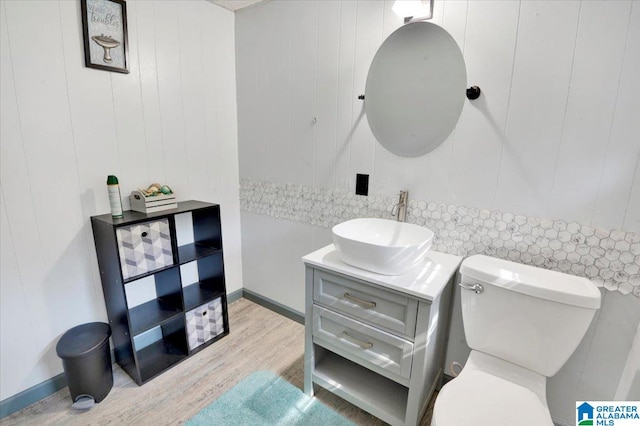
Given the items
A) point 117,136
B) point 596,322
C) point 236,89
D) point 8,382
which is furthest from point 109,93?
point 596,322

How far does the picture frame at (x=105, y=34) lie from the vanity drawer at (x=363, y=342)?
5.52 ft

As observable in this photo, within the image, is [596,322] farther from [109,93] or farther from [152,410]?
[109,93]

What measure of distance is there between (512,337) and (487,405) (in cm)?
31

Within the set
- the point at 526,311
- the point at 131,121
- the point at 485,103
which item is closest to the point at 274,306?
Result: the point at 131,121

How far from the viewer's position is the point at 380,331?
1328 mm

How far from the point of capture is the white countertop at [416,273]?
1.21 meters

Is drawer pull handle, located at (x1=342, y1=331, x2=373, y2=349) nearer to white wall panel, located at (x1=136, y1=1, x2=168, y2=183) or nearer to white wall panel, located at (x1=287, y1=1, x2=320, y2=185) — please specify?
white wall panel, located at (x1=287, y1=1, x2=320, y2=185)

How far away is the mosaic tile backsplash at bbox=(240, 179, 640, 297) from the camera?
120 centimetres

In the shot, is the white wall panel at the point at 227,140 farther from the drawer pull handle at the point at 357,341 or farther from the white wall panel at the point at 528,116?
the drawer pull handle at the point at 357,341

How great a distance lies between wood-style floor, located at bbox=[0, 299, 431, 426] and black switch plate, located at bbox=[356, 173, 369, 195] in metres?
1.10

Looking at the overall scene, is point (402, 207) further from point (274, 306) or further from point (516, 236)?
point (274, 306)

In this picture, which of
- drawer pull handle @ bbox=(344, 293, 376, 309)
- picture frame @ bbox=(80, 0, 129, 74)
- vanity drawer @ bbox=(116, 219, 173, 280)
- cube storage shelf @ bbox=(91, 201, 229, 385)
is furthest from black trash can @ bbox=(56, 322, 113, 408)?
picture frame @ bbox=(80, 0, 129, 74)

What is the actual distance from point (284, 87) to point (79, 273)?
1613 mm

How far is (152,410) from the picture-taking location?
154cm
